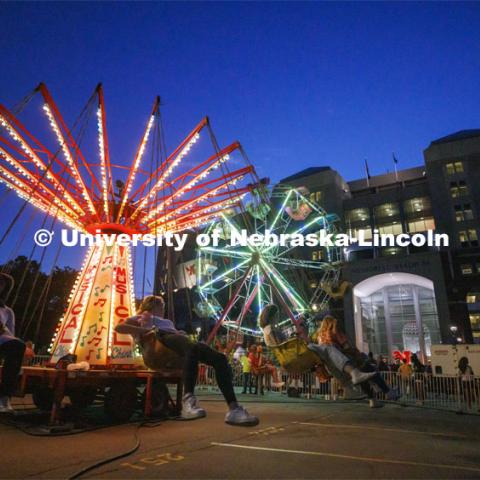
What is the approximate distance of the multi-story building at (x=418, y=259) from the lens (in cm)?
3578

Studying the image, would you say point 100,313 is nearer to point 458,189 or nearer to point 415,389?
point 415,389

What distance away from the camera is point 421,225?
47.4 meters

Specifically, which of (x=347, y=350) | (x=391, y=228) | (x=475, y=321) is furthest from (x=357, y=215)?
(x=347, y=350)

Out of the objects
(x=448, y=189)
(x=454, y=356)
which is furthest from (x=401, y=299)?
(x=454, y=356)

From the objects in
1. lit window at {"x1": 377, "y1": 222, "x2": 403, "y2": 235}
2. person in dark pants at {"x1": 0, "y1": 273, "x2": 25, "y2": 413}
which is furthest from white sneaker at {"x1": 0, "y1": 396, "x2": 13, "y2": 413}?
lit window at {"x1": 377, "y1": 222, "x2": 403, "y2": 235}

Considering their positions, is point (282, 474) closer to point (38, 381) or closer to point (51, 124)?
point (38, 381)

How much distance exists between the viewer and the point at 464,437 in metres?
5.48

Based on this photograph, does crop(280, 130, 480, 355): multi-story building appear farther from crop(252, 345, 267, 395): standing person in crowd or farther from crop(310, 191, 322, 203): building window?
crop(252, 345, 267, 395): standing person in crowd

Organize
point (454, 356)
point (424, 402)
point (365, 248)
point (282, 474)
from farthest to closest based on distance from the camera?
1. point (365, 248)
2. point (454, 356)
3. point (424, 402)
4. point (282, 474)

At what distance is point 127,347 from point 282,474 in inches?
264

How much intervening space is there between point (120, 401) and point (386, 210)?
4902 centimetres

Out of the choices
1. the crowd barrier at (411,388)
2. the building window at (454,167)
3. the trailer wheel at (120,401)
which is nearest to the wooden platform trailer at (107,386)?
the trailer wheel at (120,401)

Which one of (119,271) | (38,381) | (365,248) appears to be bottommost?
(38,381)

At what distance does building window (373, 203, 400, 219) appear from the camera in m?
49.3
